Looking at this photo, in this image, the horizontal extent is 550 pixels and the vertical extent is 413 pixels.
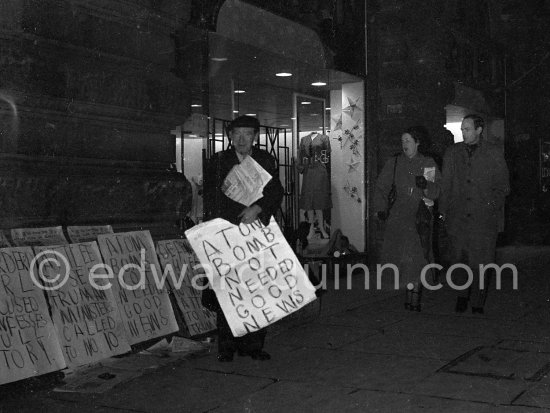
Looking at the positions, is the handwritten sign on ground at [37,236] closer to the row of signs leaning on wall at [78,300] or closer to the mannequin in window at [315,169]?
the row of signs leaning on wall at [78,300]

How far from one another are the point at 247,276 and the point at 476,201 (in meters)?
3.27

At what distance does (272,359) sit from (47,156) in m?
2.08

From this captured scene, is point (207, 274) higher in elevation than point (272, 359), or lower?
higher

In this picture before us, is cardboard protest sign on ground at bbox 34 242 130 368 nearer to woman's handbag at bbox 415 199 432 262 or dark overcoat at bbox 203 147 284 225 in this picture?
dark overcoat at bbox 203 147 284 225

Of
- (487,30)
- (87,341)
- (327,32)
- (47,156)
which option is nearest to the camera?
(87,341)

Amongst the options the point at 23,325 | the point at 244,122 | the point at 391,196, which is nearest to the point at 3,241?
the point at 23,325

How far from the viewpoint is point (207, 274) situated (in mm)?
5816

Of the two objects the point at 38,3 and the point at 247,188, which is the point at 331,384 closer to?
the point at 247,188

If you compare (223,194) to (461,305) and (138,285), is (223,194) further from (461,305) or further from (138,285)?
(461,305)

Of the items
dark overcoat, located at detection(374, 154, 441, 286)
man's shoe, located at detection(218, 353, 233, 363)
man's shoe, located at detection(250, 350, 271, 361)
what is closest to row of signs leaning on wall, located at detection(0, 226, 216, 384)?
man's shoe, located at detection(218, 353, 233, 363)

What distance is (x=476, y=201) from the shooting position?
327 inches

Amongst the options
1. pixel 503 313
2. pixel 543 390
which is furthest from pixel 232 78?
pixel 543 390

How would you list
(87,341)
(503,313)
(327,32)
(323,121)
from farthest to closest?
(323,121) → (327,32) → (503,313) → (87,341)

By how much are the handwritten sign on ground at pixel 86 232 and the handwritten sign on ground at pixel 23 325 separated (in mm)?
538
